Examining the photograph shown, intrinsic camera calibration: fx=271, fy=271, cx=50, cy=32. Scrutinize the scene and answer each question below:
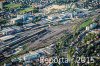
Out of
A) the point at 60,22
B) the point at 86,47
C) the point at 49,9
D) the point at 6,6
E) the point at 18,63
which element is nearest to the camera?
the point at 18,63

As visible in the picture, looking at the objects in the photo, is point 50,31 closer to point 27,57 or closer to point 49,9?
point 27,57

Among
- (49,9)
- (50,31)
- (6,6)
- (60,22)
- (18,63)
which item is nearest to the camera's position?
(18,63)

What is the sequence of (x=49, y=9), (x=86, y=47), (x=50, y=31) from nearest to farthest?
(x=86, y=47), (x=50, y=31), (x=49, y=9)

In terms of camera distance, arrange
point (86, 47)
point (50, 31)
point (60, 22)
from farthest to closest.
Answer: point (60, 22) → point (50, 31) → point (86, 47)

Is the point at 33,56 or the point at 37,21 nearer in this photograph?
the point at 33,56

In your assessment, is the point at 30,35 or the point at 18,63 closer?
the point at 18,63

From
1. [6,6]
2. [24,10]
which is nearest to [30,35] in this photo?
[24,10]

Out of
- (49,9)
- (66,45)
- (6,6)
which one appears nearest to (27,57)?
(66,45)

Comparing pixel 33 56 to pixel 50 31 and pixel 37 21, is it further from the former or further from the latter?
pixel 37 21
